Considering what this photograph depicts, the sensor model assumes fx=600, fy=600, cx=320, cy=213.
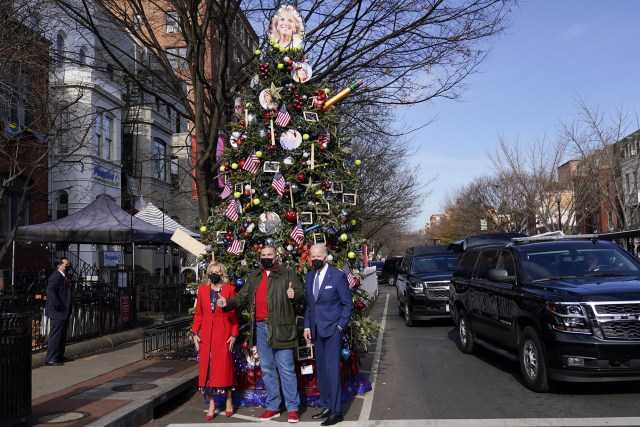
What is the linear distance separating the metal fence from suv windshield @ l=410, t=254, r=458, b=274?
6901mm

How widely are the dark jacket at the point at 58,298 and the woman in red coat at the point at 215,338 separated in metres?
4.33

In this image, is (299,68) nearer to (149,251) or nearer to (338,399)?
(338,399)

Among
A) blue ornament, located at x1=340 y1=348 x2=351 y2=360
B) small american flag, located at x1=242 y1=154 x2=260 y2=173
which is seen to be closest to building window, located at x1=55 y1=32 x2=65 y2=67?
small american flag, located at x1=242 y1=154 x2=260 y2=173

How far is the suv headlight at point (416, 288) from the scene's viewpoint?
1464cm

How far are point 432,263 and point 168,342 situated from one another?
787 cm

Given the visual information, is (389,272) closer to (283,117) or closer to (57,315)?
(57,315)

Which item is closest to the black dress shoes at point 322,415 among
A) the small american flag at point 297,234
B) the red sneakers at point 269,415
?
the red sneakers at point 269,415

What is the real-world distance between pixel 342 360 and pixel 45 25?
9242 millimetres

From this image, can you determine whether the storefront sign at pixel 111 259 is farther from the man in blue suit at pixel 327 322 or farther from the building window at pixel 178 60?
the man in blue suit at pixel 327 322

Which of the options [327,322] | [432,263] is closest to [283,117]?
[327,322]

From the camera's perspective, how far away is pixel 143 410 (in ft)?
22.4

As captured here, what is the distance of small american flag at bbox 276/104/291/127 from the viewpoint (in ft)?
→ 26.5

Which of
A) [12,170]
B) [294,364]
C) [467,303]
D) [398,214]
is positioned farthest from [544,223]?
[294,364]

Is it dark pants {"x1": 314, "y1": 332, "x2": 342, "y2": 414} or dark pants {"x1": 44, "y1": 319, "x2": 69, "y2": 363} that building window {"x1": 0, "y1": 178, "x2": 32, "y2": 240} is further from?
dark pants {"x1": 314, "y1": 332, "x2": 342, "y2": 414}
